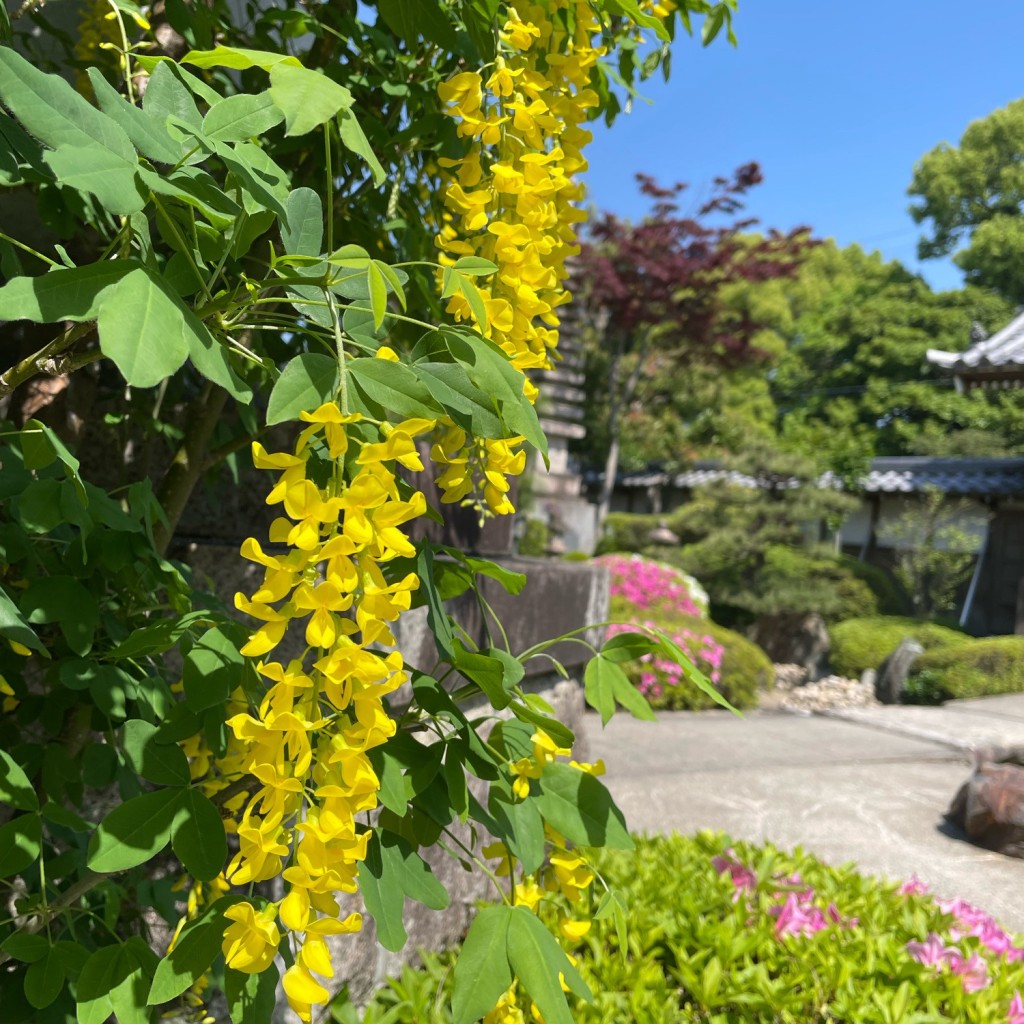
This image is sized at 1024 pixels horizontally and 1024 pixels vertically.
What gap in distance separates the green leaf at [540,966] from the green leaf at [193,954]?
247 mm

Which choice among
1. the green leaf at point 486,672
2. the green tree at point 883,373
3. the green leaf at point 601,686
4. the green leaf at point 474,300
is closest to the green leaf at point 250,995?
the green leaf at point 486,672

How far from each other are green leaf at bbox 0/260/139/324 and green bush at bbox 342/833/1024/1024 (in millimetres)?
1392

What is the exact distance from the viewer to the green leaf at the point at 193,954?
636 millimetres

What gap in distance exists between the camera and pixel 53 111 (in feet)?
Result: 1.83

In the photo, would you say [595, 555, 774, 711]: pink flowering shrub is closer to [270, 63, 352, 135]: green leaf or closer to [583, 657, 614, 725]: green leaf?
[583, 657, 614, 725]: green leaf

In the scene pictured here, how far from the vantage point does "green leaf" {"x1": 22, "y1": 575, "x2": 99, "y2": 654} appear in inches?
34.2

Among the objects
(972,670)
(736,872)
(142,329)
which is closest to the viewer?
(142,329)

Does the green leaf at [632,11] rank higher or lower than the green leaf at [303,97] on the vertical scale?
higher

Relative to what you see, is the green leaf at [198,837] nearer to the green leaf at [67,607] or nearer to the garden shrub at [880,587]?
the green leaf at [67,607]

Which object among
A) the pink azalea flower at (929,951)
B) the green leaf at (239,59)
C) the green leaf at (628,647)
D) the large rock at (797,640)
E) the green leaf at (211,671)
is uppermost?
the green leaf at (239,59)

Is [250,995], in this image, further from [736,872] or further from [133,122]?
[736,872]

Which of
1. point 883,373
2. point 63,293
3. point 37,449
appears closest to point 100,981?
point 37,449

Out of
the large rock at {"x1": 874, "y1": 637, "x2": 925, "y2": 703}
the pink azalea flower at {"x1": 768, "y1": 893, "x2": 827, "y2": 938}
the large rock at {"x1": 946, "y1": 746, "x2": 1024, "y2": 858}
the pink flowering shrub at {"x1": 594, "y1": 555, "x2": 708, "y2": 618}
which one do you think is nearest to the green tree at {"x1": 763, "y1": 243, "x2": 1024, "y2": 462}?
the large rock at {"x1": 874, "y1": 637, "x2": 925, "y2": 703}

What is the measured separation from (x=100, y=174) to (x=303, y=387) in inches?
6.9
